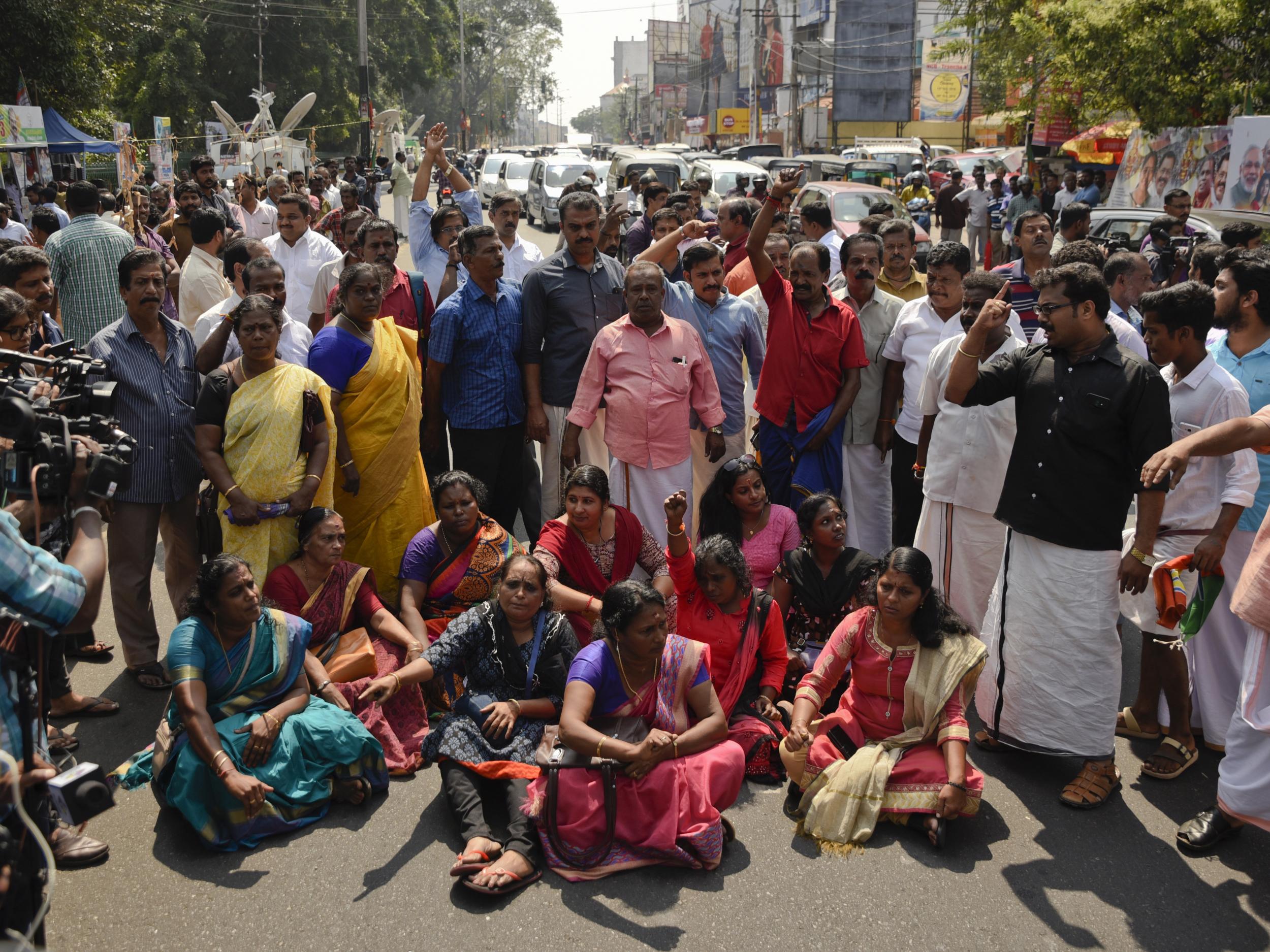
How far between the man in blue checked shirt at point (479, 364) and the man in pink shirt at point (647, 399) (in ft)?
1.79

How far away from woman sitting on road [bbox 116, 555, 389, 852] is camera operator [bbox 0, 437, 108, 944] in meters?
1.06

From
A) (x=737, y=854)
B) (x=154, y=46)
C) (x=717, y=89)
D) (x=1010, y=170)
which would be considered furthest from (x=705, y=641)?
(x=717, y=89)

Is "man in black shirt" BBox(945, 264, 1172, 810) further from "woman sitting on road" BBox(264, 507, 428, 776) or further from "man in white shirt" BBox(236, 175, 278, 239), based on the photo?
"man in white shirt" BBox(236, 175, 278, 239)

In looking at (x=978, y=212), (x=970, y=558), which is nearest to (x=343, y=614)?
(x=970, y=558)

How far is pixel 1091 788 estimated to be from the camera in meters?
4.16

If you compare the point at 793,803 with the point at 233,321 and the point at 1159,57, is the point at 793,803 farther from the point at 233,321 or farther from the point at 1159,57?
the point at 1159,57

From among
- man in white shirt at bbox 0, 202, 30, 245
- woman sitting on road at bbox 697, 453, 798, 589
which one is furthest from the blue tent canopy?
woman sitting on road at bbox 697, 453, 798, 589

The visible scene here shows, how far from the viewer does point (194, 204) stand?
9.51m

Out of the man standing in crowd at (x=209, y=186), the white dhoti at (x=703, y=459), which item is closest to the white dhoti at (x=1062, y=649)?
the white dhoti at (x=703, y=459)

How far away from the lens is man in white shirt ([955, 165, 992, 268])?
59.3 feet

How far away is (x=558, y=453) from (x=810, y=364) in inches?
Result: 61.5

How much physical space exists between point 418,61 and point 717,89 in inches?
1507

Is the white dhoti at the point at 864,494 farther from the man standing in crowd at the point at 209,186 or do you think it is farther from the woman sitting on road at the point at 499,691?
the man standing in crowd at the point at 209,186

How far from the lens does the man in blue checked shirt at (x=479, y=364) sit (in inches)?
234
